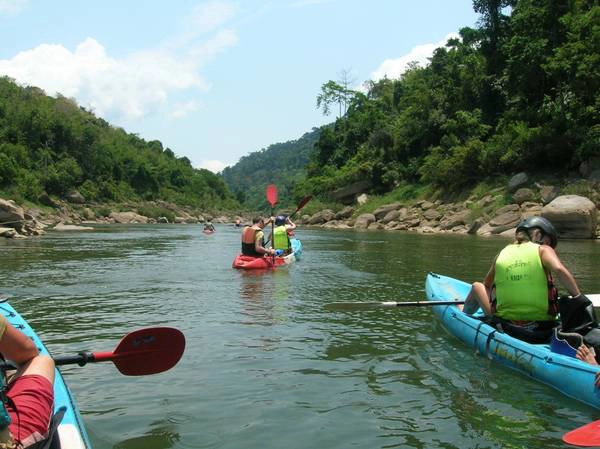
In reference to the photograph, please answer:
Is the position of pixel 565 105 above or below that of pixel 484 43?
below

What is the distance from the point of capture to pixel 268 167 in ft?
494

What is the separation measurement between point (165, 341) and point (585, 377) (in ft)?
9.55

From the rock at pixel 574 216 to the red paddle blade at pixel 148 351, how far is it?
19.4 m

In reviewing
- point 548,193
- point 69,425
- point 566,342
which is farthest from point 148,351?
point 548,193

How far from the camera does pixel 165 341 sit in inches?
155

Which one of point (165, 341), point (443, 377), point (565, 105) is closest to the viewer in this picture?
point (165, 341)

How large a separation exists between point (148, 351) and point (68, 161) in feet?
201

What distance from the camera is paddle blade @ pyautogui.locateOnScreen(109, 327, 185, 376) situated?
3838 millimetres

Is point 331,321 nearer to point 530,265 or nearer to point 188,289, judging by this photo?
point 530,265

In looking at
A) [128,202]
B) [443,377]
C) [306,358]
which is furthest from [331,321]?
[128,202]

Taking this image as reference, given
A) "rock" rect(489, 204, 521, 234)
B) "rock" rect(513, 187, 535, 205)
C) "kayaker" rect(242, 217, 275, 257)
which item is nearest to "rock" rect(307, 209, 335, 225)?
"rock" rect(513, 187, 535, 205)

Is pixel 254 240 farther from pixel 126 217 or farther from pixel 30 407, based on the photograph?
pixel 126 217

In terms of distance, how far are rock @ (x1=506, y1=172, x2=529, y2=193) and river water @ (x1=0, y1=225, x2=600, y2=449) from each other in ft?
57.7

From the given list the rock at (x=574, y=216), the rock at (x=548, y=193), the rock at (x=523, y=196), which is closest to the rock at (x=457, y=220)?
the rock at (x=523, y=196)
